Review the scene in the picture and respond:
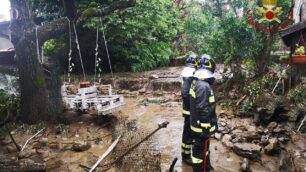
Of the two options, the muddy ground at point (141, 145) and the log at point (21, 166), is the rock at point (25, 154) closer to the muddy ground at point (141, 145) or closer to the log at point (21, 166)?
the muddy ground at point (141, 145)

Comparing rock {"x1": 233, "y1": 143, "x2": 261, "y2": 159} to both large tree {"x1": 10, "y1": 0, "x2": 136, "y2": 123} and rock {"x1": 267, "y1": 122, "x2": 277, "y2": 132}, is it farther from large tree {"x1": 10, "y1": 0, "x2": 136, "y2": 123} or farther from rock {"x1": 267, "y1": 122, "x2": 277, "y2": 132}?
large tree {"x1": 10, "y1": 0, "x2": 136, "y2": 123}

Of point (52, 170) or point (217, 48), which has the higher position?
point (217, 48)

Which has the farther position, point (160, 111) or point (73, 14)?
point (160, 111)

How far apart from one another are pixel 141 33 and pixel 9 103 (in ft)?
34.1

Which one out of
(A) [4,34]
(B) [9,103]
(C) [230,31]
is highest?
(A) [4,34]

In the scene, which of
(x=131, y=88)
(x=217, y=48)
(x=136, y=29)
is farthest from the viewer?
(x=136, y=29)

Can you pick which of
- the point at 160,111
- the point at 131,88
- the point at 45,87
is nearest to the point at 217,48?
the point at 160,111

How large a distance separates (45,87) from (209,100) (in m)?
6.09

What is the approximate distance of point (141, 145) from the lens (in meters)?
7.27

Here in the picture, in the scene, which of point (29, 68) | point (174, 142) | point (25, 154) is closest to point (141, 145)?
point (174, 142)

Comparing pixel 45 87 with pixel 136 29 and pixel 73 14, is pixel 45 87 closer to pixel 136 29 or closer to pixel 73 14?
pixel 73 14

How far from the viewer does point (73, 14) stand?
33.7ft

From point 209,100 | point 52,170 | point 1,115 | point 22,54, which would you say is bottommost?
point 52,170

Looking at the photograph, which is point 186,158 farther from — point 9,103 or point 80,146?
point 9,103
